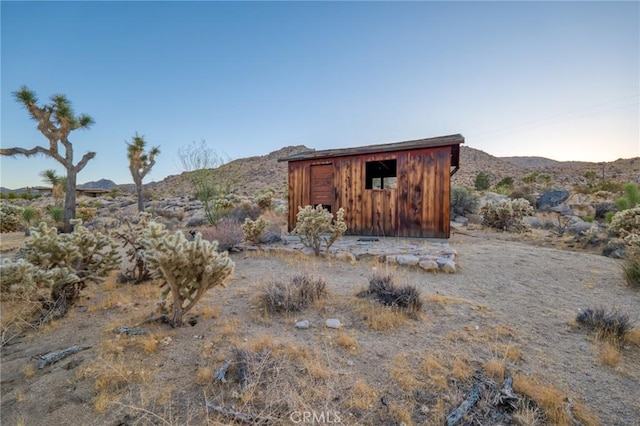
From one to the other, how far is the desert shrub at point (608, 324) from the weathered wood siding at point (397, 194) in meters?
5.10

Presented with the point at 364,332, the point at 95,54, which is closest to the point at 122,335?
the point at 364,332

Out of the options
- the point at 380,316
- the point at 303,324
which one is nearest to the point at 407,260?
the point at 380,316

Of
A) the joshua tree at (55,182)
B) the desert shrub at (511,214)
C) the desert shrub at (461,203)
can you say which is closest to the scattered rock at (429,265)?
the desert shrub at (511,214)

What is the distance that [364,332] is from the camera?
3035 mm

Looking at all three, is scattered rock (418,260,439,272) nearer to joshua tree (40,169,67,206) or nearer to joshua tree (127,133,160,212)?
joshua tree (127,133,160,212)

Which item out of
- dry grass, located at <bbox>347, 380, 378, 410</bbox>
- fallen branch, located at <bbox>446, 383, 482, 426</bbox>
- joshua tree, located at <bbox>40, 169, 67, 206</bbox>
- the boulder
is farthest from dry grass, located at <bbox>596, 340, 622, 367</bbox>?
joshua tree, located at <bbox>40, 169, 67, 206</bbox>

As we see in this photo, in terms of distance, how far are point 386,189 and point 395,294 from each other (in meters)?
5.56

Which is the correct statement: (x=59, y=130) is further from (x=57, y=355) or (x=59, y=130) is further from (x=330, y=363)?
(x=330, y=363)

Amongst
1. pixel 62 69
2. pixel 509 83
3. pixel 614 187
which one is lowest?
pixel 614 187

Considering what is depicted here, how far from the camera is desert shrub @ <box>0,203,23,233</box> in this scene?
37.2 feet

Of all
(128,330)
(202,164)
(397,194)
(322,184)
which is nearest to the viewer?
(128,330)

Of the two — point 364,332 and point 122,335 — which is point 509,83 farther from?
point 122,335

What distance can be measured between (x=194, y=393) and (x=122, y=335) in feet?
4.94

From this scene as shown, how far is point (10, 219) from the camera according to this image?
11.5 meters
